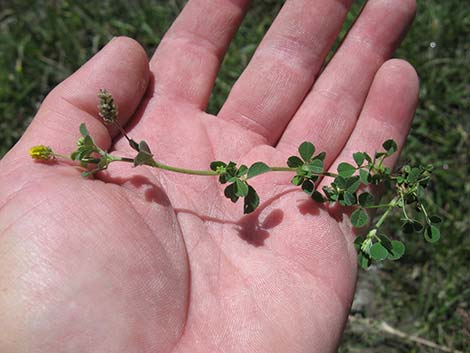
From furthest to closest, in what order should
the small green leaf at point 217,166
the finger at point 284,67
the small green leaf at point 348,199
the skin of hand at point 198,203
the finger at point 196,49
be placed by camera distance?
the finger at point 284,67 → the finger at point 196,49 → the small green leaf at point 348,199 → the small green leaf at point 217,166 → the skin of hand at point 198,203

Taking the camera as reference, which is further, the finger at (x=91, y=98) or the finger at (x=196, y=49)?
the finger at (x=196, y=49)


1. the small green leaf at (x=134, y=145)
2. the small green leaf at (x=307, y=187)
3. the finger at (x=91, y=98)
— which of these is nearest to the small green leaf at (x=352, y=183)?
the small green leaf at (x=307, y=187)

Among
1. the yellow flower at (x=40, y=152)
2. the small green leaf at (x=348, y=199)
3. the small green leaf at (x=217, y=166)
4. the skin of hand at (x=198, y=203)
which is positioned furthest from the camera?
the small green leaf at (x=348, y=199)

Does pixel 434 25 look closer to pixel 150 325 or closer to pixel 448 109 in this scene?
pixel 448 109

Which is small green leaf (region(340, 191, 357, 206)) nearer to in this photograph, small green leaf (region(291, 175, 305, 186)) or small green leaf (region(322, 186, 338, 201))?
small green leaf (region(322, 186, 338, 201))

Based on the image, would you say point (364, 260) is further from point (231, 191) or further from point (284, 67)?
point (284, 67)

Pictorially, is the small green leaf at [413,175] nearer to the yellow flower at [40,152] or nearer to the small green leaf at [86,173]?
the small green leaf at [86,173]
